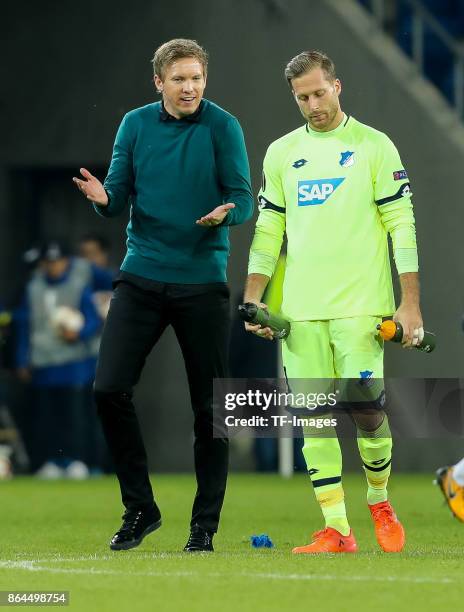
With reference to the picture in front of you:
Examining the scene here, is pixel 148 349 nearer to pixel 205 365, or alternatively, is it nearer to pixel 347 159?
pixel 205 365

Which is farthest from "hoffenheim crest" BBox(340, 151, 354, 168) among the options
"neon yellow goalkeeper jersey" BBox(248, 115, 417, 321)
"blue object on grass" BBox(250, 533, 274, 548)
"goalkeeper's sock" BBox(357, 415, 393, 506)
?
Answer: "blue object on grass" BBox(250, 533, 274, 548)

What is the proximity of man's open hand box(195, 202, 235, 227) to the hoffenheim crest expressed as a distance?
23.5 inches

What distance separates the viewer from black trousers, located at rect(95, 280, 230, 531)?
6719 millimetres

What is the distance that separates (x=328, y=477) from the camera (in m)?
6.77

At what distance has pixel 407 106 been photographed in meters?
14.9

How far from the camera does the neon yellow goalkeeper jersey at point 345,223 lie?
6746mm

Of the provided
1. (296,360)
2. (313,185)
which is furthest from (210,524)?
(313,185)

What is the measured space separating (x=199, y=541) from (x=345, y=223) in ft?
4.79

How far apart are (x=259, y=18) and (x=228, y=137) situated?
8.37 m

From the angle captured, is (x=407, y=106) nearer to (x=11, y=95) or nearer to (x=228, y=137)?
(x=11, y=95)

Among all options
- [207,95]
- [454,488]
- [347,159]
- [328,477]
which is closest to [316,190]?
[347,159]

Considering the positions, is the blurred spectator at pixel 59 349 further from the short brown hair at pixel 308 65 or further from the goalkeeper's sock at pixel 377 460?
the short brown hair at pixel 308 65

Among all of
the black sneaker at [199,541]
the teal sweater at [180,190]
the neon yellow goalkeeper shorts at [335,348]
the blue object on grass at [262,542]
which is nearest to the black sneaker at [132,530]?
the black sneaker at [199,541]

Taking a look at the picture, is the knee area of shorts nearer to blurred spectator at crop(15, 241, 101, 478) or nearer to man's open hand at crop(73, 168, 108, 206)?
man's open hand at crop(73, 168, 108, 206)
